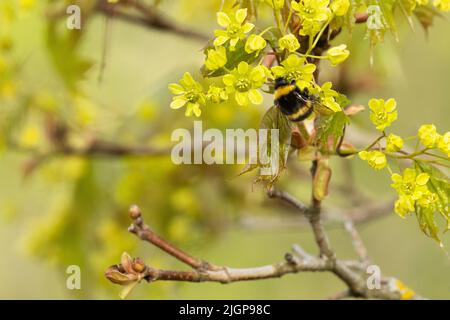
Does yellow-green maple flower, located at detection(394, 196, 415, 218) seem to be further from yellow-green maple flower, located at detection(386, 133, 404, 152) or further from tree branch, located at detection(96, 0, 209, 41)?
tree branch, located at detection(96, 0, 209, 41)

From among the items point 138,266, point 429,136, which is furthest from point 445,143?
point 138,266

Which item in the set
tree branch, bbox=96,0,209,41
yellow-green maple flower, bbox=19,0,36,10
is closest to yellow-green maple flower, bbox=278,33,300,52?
yellow-green maple flower, bbox=19,0,36,10

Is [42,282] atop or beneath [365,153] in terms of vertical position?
atop

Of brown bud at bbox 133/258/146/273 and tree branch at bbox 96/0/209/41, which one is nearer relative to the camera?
brown bud at bbox 133/258/146/273

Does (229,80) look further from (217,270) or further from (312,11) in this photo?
(217,270)

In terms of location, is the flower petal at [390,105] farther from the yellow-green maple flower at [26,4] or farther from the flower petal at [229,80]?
the yellow-green maple flower at [26,4]

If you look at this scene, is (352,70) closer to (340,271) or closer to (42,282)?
(340,271)

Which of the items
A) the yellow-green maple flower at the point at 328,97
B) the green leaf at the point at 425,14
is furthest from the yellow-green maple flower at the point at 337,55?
the green leaf at the point at 425,14
